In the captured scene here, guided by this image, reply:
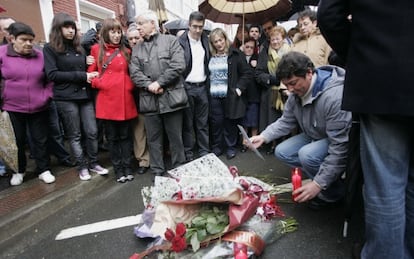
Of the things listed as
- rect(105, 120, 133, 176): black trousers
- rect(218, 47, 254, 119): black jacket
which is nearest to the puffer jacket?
rect(105, 120, 133, 176): black trousers

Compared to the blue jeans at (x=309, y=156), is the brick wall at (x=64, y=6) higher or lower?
higher

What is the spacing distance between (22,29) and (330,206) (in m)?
3.49

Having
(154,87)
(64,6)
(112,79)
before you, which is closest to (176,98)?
(154,87)

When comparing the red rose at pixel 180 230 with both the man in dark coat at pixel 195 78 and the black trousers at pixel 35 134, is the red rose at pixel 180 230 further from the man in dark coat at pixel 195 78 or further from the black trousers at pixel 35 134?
the black trousers at pixel 35 134

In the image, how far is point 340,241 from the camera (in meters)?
2.34

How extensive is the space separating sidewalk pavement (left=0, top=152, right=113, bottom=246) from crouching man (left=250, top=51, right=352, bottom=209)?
206 cm

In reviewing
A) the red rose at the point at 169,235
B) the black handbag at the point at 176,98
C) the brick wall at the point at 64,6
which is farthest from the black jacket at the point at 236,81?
the brick wall at the point at 64,6

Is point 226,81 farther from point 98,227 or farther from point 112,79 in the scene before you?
point 98,227

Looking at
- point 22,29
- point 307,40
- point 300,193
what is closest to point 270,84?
point 307,40

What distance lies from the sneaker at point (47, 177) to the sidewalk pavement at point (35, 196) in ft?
0.14

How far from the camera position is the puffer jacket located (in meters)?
3.40

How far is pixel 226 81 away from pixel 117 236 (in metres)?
2.61

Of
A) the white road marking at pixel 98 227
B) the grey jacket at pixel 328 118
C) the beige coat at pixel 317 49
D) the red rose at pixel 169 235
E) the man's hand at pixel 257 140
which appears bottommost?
the white road marking at pixel 98 227

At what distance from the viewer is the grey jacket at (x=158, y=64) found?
3588mm
